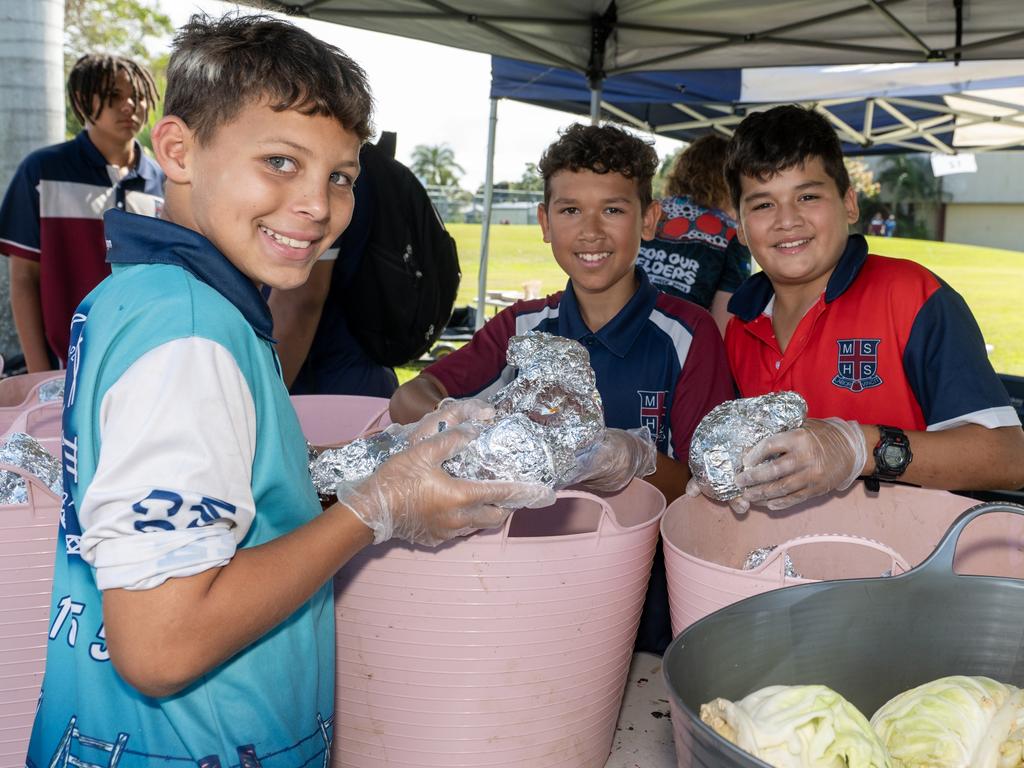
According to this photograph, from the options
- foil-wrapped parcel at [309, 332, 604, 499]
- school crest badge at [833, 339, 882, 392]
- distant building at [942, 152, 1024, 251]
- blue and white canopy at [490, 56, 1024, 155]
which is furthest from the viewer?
distant building at [942, 152, 1024, 251]

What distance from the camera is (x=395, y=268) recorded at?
2537 mm

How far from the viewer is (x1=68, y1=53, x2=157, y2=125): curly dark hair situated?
3.11 metres

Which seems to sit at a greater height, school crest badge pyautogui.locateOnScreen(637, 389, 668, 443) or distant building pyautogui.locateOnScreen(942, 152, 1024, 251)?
distant building pyautogui.locateOnScreen(942, 152, 1024, 251)

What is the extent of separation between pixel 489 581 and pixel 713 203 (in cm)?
260

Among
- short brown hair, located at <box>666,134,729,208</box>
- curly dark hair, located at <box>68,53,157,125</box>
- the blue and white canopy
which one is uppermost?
the blue and white canopy

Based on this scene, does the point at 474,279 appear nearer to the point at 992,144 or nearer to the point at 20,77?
the point at 992,144

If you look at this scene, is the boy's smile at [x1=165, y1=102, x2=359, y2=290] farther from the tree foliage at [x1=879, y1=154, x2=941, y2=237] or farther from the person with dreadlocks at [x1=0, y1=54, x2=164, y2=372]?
the tree foliage at [x1=879, y1=154, x2=941, y2=237]

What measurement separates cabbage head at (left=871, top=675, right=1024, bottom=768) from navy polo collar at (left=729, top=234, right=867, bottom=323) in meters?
1.05

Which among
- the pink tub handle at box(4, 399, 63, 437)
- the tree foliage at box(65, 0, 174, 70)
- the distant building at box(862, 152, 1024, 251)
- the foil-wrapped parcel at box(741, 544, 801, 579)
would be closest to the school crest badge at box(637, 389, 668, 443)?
the foil-wrapped parcel at box(741, 544, 801, 579)

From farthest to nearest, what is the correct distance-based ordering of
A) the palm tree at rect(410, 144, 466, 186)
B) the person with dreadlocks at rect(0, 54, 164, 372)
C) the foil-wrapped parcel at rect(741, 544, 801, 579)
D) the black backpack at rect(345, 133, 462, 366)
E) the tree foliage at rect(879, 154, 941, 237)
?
the palm tree at rect(410, 144, 466, 186)
the tree foliage at rect(879, 154, 941, 237)
the person with dreadlocks at rect(0, 54, 164, 372)
the black backpack at rect(345, 133, 462, 366)
the foil-wrapped parcel at rect(741, 544, 801, 579)

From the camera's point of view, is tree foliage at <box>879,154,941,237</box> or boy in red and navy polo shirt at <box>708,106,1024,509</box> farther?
tree foliage at <box>879,154,941,237</box>

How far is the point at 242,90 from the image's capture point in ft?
3.32

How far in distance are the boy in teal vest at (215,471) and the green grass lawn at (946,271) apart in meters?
7.49

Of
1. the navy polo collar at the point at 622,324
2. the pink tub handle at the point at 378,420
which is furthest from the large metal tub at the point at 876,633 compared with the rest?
the pink tub handle at the point at 378,420
